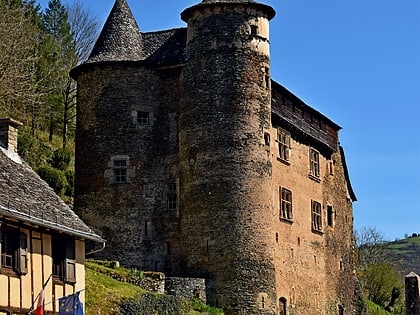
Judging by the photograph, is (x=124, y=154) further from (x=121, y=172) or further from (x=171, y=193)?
(x=171, y=193)

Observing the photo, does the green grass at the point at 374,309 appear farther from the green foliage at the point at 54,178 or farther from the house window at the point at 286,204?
the green foliage at the point at 54,178

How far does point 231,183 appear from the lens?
42.7 metres

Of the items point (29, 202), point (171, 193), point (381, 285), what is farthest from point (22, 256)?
point (381, 285)

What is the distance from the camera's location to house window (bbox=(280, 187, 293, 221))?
47.4 meters

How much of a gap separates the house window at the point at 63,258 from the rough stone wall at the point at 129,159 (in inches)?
606

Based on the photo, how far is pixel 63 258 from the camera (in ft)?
92.2

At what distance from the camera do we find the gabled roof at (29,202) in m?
25.3

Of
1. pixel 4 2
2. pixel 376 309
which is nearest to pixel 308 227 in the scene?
pixel 376 309

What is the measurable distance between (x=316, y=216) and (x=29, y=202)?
27902mm

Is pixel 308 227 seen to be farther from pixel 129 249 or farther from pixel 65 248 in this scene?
pixel 65 248

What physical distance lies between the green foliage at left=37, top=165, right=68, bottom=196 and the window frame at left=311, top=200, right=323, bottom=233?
13008 millimetres

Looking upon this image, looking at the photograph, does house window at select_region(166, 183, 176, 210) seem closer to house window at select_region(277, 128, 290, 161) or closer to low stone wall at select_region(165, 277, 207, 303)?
low stone wall at select_region(165, 277, 207, 303)

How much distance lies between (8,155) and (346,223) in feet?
106

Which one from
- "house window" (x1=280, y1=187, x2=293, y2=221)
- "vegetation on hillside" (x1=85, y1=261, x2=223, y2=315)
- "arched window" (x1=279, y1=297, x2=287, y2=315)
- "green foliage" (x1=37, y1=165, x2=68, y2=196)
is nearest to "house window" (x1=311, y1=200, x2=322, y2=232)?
"house window" (x1=280, y1=187, x2=293, y2=221)
